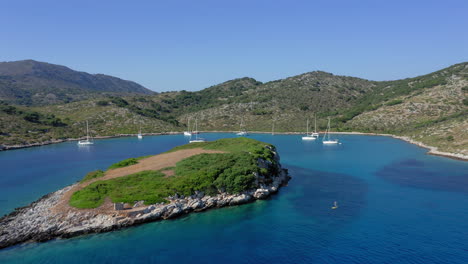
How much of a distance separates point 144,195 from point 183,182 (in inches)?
216

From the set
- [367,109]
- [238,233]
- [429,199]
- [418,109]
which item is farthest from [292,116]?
[238,233]

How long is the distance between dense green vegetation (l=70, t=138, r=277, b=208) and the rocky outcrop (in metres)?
1.02

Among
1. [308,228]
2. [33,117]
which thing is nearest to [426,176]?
[308,228]

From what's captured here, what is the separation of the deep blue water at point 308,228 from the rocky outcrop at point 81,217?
1169 millimetres

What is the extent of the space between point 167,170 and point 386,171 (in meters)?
44.4

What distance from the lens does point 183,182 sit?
40938mm

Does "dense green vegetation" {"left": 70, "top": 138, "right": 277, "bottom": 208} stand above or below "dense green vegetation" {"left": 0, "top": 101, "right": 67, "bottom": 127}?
below

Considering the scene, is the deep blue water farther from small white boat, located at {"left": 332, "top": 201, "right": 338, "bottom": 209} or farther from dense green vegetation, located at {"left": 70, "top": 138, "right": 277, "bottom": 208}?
dense green vegetation, located at {"left": 70, "top": 138, "right": 277, "bottom": 208}

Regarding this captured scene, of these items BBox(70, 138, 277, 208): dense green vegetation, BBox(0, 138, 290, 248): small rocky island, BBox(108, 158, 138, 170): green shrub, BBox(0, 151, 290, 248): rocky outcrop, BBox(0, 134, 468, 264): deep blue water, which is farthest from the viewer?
BBox(108, 158, 138, 170): green shrub

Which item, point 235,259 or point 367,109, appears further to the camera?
point 367,109

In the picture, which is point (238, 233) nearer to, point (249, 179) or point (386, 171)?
point (249, 179)

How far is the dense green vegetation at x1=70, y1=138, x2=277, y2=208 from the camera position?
37.6 m

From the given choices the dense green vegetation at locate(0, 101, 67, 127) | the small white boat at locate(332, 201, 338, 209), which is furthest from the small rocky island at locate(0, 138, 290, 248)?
the dense green vegetation at locate(0, 101, 67, 127)

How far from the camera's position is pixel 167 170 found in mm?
47750
